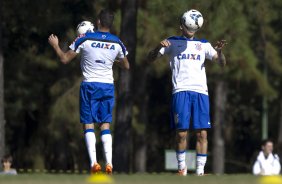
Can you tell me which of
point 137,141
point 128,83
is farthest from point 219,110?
point 128,83

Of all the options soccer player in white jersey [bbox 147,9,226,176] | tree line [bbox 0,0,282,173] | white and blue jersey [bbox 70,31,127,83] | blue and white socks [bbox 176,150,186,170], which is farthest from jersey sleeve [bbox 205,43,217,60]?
tree line [bbox 0,0,282,173]

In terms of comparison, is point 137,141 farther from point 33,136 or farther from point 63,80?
point 63,80

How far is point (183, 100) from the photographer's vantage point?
1708 centimetres

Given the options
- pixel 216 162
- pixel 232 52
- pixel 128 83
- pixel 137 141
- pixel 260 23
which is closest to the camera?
pixel 128 83

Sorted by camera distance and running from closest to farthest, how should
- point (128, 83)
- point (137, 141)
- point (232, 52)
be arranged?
1. point (128, 83)
2. point (232, 52)
3. point (137, 141)

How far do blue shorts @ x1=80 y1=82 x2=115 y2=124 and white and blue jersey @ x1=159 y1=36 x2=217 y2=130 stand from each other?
98 centimetres

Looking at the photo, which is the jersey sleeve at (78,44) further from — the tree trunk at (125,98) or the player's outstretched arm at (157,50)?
the tree trunk at (125,98)

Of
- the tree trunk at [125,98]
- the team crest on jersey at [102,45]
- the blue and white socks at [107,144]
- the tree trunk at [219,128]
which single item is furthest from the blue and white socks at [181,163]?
the tree trunk at [219,128]

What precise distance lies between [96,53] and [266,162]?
8.00 m

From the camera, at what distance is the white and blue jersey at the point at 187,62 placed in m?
17.0

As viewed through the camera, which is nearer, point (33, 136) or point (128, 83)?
→ point (128, 83)

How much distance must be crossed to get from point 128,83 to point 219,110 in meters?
22.1

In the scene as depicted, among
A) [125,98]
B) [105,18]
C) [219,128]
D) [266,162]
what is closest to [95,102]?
[105,18]

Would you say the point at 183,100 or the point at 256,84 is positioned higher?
the point at 256,84
